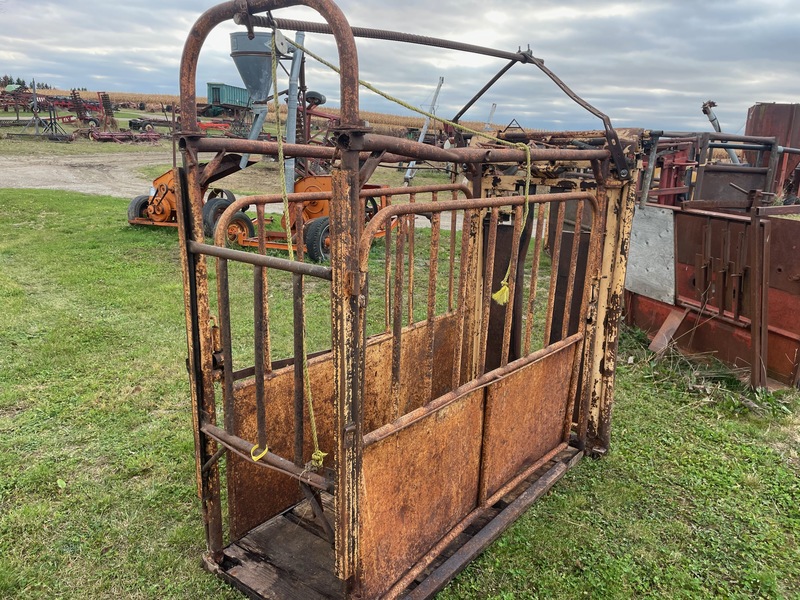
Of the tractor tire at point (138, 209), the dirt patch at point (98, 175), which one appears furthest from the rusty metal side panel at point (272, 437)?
the dirt patch at point (98, 175)

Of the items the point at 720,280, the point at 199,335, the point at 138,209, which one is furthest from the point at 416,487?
the point at 138,209

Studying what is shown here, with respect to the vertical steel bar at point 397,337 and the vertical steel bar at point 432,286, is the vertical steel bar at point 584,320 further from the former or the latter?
the vertical steel bar at point 397,337

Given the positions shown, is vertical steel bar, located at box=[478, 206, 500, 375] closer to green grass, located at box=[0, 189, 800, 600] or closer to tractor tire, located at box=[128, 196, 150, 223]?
green grass, located at box=[0, 189, 800, 600]

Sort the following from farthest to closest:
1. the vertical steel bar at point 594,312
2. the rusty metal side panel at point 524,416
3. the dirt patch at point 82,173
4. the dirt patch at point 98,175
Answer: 1. the dirt patch at point 98,175
2. the dirt patch at point 82,173
3. the vertical steel bar at point 594,312
4. the rusty metal side panel at point 524,416

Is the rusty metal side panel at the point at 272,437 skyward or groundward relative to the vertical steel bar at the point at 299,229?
groundward

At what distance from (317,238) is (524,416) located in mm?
5215

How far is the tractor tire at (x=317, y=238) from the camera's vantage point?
762 centimetres

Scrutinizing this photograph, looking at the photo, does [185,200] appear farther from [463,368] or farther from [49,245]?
[49,245]

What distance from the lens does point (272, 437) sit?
104 inches

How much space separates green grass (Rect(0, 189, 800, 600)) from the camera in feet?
8.45

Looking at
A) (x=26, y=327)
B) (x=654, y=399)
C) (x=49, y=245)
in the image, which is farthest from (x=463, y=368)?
(x=49, y=245)

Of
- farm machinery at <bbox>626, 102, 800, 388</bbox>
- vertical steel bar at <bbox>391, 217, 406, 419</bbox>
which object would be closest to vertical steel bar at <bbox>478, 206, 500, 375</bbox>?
vertical steel bar at <bbox>391, 217, 406, 419</bbox>

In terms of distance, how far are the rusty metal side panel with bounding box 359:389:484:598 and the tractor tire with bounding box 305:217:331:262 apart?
532cm

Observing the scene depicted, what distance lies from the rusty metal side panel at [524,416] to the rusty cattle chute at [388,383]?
0.01 metres
